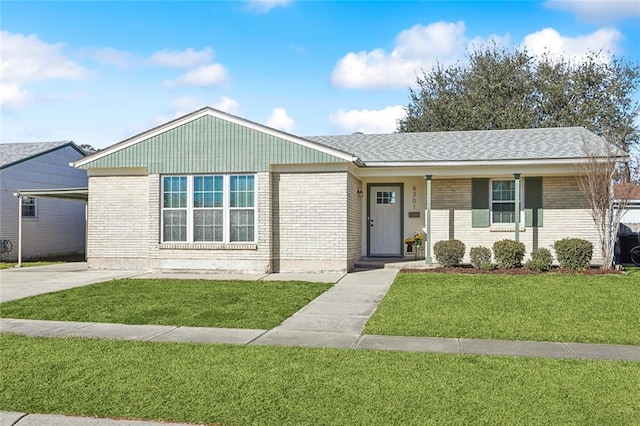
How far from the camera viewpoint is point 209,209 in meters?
14.6

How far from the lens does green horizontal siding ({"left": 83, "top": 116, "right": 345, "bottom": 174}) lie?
1423cm

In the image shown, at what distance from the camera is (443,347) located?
6.33 metres

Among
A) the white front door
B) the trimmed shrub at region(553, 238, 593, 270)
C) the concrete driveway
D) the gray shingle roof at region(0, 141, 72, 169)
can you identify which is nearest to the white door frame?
the white front door

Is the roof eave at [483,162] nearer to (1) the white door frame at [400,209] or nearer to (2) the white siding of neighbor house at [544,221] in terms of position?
(2) the white siding of neighbor house at [544,221]

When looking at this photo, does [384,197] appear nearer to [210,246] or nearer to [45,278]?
[210,246]

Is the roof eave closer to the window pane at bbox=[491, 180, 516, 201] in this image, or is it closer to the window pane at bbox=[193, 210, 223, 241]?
the window pane at bbox=[491, 180, 516, 201]

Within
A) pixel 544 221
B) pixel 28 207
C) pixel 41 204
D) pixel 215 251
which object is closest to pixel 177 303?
pixel 215 251

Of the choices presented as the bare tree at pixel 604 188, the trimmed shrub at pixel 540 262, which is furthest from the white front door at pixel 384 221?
the bare tree at pixel 604 188

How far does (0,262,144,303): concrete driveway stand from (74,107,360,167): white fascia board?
331 centimetres

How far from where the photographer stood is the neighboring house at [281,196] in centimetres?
1423

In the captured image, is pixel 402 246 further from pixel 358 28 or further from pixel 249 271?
pixel 358 28

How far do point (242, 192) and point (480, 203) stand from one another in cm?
719

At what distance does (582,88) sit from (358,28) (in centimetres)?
2028

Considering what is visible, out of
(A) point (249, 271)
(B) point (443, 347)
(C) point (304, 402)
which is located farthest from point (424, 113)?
(C) point (304, 402)
